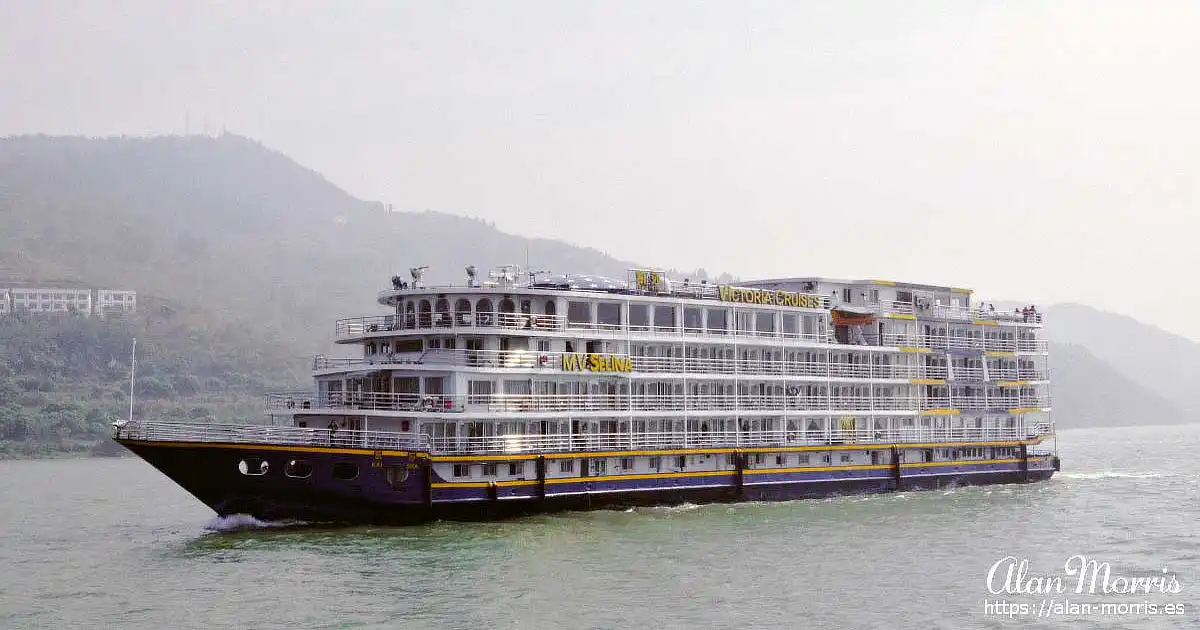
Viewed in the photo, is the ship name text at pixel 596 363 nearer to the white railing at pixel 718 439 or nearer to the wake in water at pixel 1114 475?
the white railing at pixel 718 439

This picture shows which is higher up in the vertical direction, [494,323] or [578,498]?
[494,323]

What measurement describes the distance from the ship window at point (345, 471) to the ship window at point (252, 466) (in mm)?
2141

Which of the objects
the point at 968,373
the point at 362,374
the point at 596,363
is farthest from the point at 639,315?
the point at 968,373

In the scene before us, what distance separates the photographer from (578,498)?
148ft

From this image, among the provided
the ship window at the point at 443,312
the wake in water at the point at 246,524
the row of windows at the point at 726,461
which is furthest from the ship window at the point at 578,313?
the wake in water at the point at 246,524

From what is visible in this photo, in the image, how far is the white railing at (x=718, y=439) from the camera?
143ft

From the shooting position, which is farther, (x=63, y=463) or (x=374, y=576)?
(x=63, y=463)

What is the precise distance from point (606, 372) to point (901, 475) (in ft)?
52.9

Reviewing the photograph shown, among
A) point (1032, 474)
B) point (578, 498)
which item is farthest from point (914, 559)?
point (1032, 474)

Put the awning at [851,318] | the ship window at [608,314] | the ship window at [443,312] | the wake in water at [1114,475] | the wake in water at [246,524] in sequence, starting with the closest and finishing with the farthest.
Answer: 1. the wake in water at [246,524]
2. the ship window at [443,312]
3. the ship window at [608,314]
4. the awning at [851,318]
5. the wake in water at [1114,475]

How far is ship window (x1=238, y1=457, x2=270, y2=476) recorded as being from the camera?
40.8 metres

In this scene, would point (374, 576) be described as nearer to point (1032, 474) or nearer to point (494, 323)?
point (494, 323)

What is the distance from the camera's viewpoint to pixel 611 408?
A: 4788 cm

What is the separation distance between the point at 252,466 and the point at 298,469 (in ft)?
4.66
